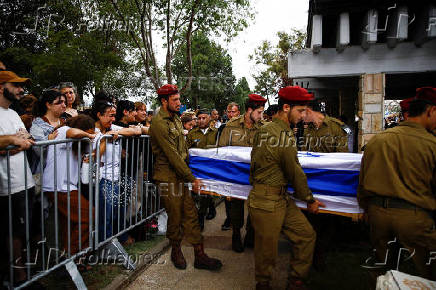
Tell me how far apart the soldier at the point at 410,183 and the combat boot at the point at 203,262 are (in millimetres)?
1892

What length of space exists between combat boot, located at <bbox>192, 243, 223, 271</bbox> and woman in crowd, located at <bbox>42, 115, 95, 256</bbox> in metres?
1.25

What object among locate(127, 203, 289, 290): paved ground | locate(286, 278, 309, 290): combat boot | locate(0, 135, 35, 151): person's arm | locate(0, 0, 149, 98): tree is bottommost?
locate(127, 203, 289, 290): paved ground

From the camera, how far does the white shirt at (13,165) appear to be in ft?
8.10

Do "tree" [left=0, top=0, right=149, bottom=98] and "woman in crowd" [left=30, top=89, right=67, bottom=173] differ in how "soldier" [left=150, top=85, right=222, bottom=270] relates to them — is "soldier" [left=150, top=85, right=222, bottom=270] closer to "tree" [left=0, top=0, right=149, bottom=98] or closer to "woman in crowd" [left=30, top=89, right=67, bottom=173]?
"woman in crowd" [left=30, top=89, right=67, bottom=173]

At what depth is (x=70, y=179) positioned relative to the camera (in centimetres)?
303

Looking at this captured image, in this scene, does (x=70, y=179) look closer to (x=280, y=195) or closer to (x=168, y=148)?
(x=168, y=148)

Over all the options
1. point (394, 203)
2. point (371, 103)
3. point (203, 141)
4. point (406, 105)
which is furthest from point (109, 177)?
point (371, 103)

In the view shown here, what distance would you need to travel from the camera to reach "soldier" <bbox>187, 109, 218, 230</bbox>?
16.6 feet

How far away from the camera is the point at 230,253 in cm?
417

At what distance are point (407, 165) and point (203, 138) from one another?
346 centimetres

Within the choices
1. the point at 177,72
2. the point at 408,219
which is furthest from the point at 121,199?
the point at 177,72

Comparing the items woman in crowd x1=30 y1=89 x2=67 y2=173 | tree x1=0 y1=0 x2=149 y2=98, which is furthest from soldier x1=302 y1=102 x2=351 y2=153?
tree x1=0 y1=0 x2=149 y2=98

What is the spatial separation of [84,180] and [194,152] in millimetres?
1413

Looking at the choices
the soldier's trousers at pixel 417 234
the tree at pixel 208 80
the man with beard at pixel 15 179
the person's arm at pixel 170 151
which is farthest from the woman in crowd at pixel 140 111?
the tree at pixel 208 80
